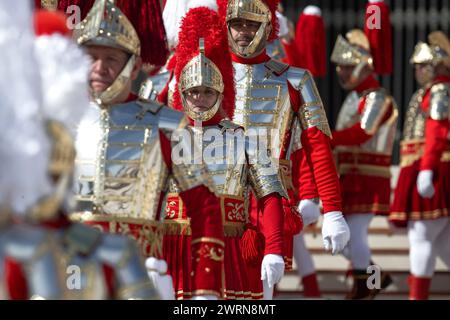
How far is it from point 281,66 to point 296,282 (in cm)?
406

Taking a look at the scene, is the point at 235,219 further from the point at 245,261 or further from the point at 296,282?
the point at 296,282

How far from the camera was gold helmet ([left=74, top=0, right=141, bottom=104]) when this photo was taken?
5.57 metres

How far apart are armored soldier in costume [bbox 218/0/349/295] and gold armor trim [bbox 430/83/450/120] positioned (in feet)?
10.7

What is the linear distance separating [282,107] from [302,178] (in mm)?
592

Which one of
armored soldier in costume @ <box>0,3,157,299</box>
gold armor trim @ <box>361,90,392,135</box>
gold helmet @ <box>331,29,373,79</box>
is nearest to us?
armored soldier in costume @ <box>0,3,157,299</box>

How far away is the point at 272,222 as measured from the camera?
6.65 meters

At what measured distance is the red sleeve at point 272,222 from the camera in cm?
665

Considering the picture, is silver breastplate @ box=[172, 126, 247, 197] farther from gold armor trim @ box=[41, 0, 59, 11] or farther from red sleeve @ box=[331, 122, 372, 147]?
red sleeve @ box=[331, 122, 372, 147]

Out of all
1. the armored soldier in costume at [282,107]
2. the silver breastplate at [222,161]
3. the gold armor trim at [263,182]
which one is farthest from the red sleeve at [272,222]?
the armored soldier in costume at [282,107]

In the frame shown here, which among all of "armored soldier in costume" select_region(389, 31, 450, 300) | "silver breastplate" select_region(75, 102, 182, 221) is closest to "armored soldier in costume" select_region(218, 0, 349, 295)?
"silver breastplate" select_region(75, 102, 182, 221)

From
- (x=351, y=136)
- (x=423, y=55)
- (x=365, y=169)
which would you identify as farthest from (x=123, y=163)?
(x=423, y=55)

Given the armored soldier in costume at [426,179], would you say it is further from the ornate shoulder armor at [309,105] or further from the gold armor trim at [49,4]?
the gold armor trim at [49,4]

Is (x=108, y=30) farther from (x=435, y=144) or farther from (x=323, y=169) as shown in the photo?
(x=435, y=144)

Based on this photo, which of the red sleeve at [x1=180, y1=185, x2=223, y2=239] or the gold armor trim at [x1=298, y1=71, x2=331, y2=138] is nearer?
the red sleeve at [x1=180, y1=185, x2=223, y2=239]
